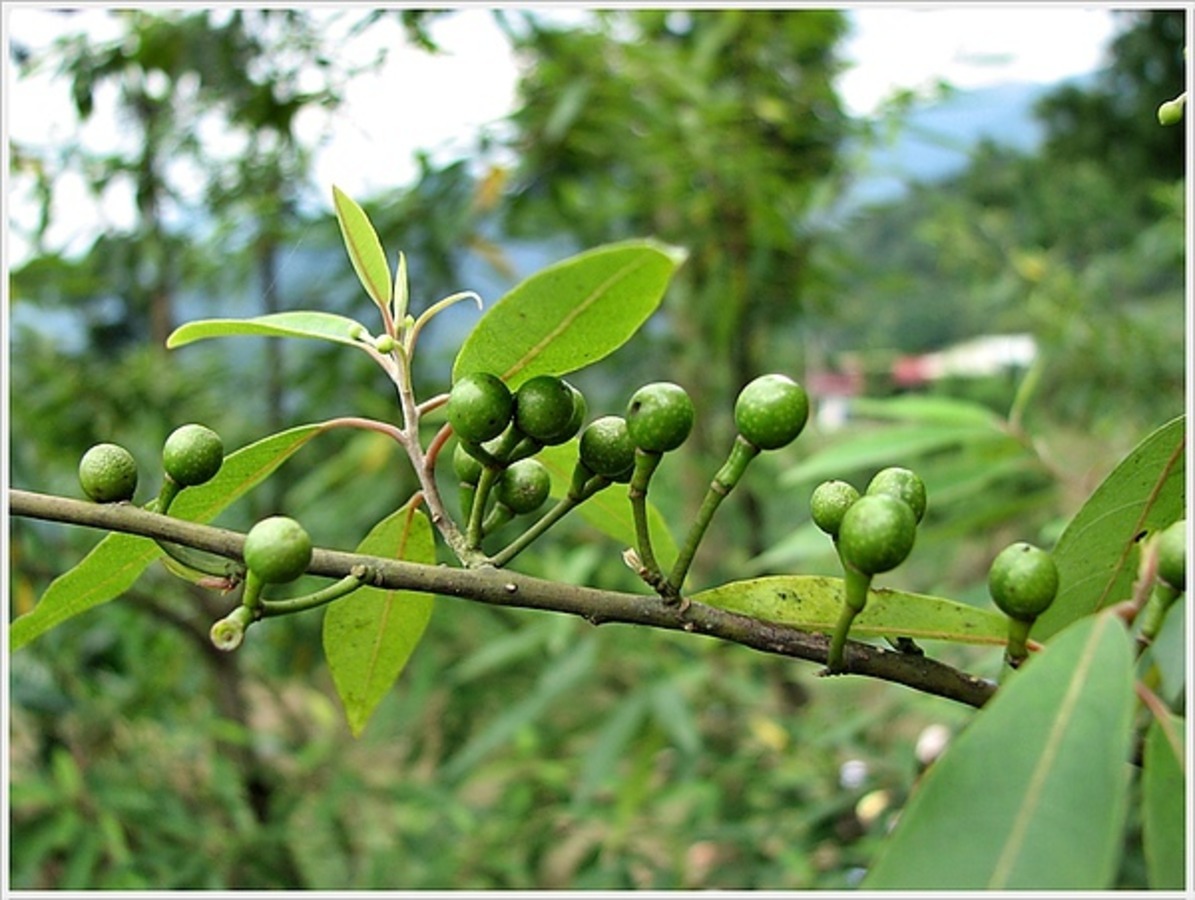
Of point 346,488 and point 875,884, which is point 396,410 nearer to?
point 346,488

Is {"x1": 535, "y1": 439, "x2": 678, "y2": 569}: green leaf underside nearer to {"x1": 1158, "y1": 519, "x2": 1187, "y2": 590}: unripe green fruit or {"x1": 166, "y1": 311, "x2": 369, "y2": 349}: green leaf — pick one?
{"x1": 166, "y1": 311, "x2": 369, "y2": 349}: green leaf

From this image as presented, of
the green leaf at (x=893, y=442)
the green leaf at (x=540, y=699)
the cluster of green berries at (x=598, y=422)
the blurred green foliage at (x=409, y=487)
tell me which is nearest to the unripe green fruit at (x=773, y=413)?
the cluster of green berries at (x=598, y=422)

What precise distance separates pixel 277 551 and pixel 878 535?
255 millimetres

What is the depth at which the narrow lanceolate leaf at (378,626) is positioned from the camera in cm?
70

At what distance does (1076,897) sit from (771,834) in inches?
69.6

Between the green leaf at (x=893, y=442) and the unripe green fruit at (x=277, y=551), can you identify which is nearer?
the unripe green fruit at (x=277, y=551)

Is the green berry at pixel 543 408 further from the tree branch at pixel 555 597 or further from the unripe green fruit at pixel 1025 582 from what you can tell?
the unripe green fruit at pixel 1025 582

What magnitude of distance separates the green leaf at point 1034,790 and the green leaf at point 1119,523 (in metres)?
0.20

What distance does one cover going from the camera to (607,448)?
586 mm

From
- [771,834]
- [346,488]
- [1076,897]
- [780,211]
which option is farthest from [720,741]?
[1076,897]

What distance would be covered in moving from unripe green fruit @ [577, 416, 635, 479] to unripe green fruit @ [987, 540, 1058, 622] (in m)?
0.18

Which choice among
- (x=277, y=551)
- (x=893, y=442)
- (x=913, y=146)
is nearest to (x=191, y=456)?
(x=277, y=551)

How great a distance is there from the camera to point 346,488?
2369mm

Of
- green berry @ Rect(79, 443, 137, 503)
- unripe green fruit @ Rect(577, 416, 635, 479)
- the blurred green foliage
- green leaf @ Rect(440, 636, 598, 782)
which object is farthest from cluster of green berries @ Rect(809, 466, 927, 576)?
green leaf @ Rect(440, 636, 598, 782)
